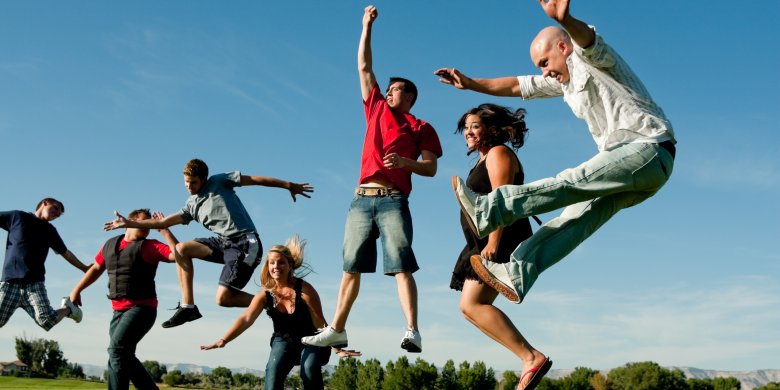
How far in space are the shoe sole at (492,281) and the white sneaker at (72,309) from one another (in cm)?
773

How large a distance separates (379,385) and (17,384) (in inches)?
2775

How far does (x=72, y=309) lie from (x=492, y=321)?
299 inches

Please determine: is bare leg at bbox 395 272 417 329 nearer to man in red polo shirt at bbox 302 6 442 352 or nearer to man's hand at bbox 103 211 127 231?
man in red polo shirt at bbox 302 6 442 352

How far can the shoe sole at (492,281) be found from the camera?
563 cm

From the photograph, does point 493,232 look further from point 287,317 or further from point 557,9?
point 287,317

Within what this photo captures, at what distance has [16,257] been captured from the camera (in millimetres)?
11562

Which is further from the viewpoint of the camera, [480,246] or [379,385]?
[379,385]

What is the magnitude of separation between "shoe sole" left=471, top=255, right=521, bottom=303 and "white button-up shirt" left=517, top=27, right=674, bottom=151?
1.24 m

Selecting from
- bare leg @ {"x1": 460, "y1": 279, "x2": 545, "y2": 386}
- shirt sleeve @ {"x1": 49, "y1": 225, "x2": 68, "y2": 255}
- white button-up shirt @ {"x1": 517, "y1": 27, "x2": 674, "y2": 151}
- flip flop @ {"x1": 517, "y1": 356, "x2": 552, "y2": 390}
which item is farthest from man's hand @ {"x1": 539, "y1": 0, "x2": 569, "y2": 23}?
shirt sleeve @ {"x1": 49, "y1": 225, "x2": 68, "y2": 255}

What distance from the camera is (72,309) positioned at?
11281 millimetres

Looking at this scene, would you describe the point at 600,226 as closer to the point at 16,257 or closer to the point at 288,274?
the point at 288,274

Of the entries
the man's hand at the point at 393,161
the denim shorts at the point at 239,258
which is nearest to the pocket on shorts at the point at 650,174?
the man's hand at the point at 393,161

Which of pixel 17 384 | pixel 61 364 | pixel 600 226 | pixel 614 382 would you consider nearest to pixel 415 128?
pixel 600 226

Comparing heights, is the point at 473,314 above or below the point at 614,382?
below
